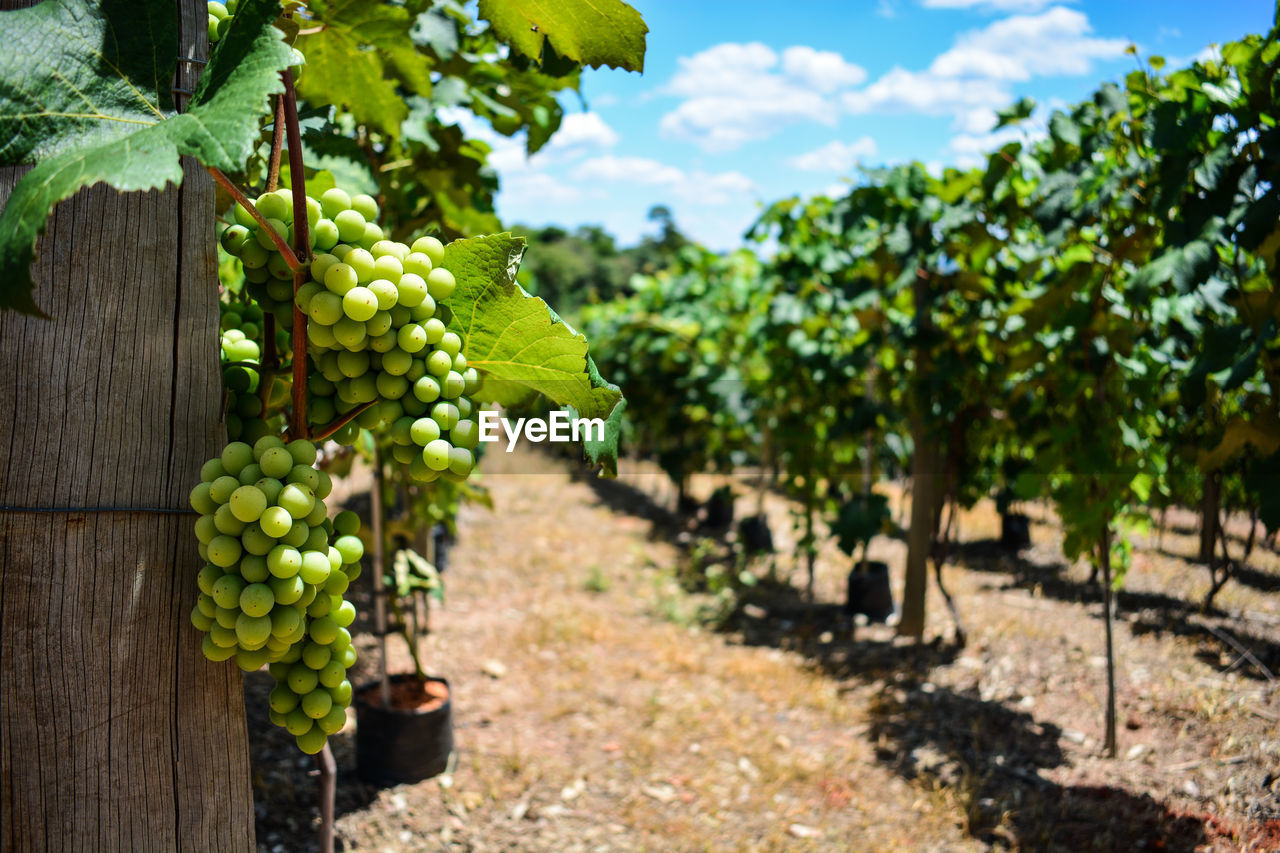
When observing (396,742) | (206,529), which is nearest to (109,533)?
(206,529)

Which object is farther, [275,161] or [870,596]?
[870,596]

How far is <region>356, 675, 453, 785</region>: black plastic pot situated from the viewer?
10.3 feet

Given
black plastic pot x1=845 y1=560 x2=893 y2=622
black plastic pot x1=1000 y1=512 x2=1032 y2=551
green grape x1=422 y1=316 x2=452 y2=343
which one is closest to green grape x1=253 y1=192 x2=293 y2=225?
green grape x1=422 y1=316 x2=452 y2=343

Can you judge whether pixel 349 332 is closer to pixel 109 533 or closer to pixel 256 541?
pixel 256 541

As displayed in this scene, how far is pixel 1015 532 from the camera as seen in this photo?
22.5 feet

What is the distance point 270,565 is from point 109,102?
0.53 meters

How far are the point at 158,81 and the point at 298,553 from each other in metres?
0.55

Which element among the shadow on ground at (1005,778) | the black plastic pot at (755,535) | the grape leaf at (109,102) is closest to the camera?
the grape leaf at (109,102)

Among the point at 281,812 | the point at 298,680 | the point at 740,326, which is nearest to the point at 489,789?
the point at 281,812

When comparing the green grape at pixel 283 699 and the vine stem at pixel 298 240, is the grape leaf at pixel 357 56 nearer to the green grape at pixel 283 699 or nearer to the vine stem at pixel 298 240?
the vine stem at pixel 298 240

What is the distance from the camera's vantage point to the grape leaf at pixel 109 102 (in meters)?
0.73

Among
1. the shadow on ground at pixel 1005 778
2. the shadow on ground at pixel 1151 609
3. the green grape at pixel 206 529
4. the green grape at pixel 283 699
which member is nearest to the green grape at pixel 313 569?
the green grape at pixel 206 529

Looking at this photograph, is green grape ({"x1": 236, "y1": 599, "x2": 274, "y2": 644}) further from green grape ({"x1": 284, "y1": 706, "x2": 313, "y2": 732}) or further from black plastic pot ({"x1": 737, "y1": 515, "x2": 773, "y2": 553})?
black plastic pot ({"x1": 737, "y1": 515, "x2": 773, "y2": 553})

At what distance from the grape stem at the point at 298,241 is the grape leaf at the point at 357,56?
46 cm
